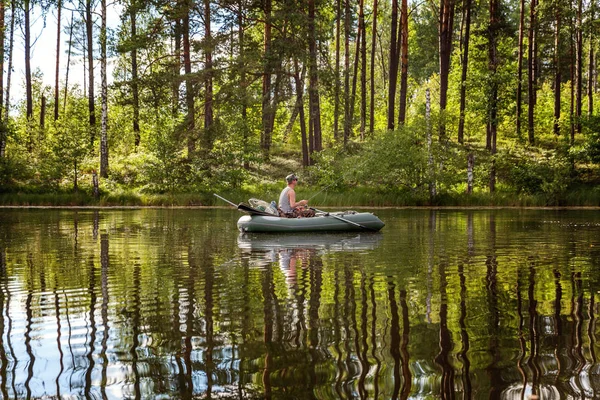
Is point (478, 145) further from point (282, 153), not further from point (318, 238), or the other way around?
point (318, 238)

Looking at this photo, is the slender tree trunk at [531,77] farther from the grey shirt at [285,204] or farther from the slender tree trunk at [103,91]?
the grey shirt at [285,204]

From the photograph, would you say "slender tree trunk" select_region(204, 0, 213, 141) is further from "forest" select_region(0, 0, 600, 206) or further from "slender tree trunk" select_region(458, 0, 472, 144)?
"slender tree trunk" select_region(458, 0, 472, 144)

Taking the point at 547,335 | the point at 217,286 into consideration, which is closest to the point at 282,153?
the point at 217,286

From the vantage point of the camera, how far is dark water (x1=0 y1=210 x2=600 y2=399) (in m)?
4.86

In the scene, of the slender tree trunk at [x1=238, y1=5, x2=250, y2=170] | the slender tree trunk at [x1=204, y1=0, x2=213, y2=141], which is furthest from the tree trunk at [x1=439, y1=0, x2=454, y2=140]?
the slender tree trunk at [x1=204, y1=0, x2=213, y2=141]

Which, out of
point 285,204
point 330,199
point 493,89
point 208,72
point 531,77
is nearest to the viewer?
point 285,204

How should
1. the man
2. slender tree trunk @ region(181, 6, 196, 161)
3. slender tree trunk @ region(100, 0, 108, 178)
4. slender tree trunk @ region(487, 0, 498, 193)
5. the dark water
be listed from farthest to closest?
1. slender tree trunk @ region(487, 0, 498, 193)
2. slender tree trunk @ region(181, 6, 196, 161)
3. slender tree trunk @ region(100, 0, 108, 178)
4. the man
5. the dark water

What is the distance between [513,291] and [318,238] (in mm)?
8237

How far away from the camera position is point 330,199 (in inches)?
1123

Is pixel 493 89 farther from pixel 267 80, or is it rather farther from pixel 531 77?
pixel 267 80

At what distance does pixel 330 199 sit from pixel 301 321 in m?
21.8

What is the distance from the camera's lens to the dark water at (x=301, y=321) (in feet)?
16.0

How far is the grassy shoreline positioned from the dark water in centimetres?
1459

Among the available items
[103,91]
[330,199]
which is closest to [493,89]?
[330,199]
